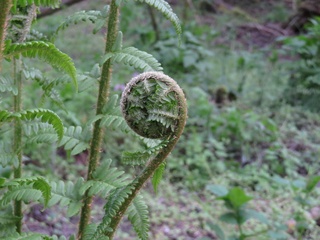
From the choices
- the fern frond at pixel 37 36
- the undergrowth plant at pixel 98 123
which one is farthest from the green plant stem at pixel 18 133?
the fern frond at pixel 37 36

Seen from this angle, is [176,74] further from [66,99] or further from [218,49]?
[66,99]

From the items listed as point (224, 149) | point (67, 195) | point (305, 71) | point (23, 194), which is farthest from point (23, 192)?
point (305, 71)

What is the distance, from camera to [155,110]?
1067mm

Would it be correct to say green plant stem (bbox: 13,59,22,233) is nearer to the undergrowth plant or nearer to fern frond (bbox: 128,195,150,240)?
the undergrowth plant

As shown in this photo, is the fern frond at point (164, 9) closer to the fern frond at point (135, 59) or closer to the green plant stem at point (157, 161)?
the fern frond at point (135, 59)

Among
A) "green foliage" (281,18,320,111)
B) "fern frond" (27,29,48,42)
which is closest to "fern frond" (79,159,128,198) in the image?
"fern frond" (27,29,48,42)

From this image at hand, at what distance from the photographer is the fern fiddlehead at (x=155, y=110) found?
1063 mm

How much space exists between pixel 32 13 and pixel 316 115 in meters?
3.41

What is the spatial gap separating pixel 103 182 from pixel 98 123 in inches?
6.7

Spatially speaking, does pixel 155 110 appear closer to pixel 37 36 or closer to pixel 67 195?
pixel 67 195

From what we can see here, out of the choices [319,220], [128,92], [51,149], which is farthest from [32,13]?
[319,220]

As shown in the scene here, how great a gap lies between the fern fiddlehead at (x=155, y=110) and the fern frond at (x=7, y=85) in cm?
44

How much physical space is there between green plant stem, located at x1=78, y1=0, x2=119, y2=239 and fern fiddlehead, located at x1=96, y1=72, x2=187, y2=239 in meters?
0.23

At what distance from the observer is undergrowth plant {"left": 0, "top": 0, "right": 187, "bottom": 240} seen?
42.0 inches
